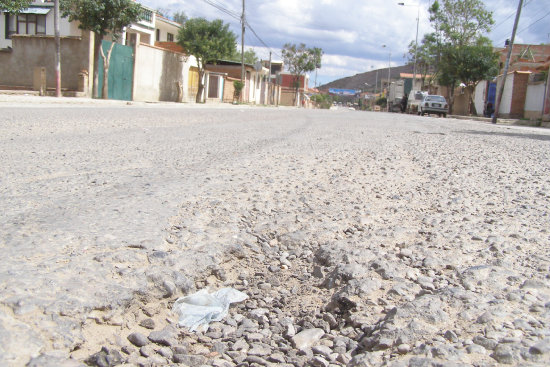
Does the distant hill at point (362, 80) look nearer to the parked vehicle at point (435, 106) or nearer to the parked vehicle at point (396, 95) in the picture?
the parked vehicle at point (396, 95)

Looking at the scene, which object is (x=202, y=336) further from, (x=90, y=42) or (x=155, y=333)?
(x=90, y=42)

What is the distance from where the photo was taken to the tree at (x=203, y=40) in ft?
98.3

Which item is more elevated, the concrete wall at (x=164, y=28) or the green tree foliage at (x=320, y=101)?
the concrete wall at (x=164, y=28)

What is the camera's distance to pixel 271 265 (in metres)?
2.37

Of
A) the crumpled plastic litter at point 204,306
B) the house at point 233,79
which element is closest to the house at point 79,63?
the house at point 233,79

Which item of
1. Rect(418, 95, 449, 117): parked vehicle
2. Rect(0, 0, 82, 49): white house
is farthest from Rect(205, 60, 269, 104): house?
Rect(418, 95, 449, 117): parked vehicle

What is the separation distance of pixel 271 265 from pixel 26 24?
34.3 m

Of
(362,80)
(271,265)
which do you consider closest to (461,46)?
(271,265)

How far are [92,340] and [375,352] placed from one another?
917mm

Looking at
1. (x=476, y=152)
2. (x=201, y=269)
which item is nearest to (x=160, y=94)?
(x=476, y=152)

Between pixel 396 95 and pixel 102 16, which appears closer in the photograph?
pixel 102 16

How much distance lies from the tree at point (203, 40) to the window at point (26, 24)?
8.72 metres

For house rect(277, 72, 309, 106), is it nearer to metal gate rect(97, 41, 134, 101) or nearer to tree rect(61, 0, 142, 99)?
metal gate rect(97, 41, 134, 101)

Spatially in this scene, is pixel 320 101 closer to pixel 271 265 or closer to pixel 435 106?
pixel 435 106
